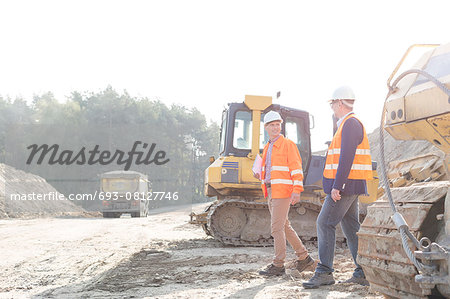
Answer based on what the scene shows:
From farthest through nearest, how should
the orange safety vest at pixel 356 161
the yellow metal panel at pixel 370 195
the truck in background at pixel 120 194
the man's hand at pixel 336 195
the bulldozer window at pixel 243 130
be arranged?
the truck in background at pixel 120 194 → the bulldozer window at pixel 243 130 → the yellow metal panel at pixel 370 195 → the orange safety vest at pixel 356 161 → the man's hand at pixel 336 195

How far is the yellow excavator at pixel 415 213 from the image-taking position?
2.93 metres

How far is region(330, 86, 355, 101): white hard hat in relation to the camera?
16.5ft

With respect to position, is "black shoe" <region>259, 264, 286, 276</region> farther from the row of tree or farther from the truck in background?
the row of tree

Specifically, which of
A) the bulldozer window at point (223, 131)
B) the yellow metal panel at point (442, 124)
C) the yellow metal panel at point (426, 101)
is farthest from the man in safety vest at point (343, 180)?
the bulldozer window at point (223, 131)

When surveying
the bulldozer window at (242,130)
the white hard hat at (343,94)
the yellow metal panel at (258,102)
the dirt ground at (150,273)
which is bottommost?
the dirt ground at (150,273)

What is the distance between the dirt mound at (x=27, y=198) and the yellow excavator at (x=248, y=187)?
19120 millimetres

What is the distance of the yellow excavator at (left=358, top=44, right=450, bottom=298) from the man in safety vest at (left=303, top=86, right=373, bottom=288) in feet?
3.23

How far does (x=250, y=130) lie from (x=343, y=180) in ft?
18.5

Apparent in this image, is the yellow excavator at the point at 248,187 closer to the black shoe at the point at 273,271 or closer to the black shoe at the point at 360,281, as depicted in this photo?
the black shoe at the point at 273,271

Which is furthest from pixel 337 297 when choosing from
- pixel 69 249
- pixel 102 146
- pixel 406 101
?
pixel 102 146

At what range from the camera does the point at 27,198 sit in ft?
105

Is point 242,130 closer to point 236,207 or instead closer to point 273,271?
point 236,207

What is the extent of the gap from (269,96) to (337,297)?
21.2 feet

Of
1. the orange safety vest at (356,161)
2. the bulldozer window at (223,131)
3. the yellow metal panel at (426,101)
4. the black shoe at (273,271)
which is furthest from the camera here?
the bulldozer window at (223,131)
